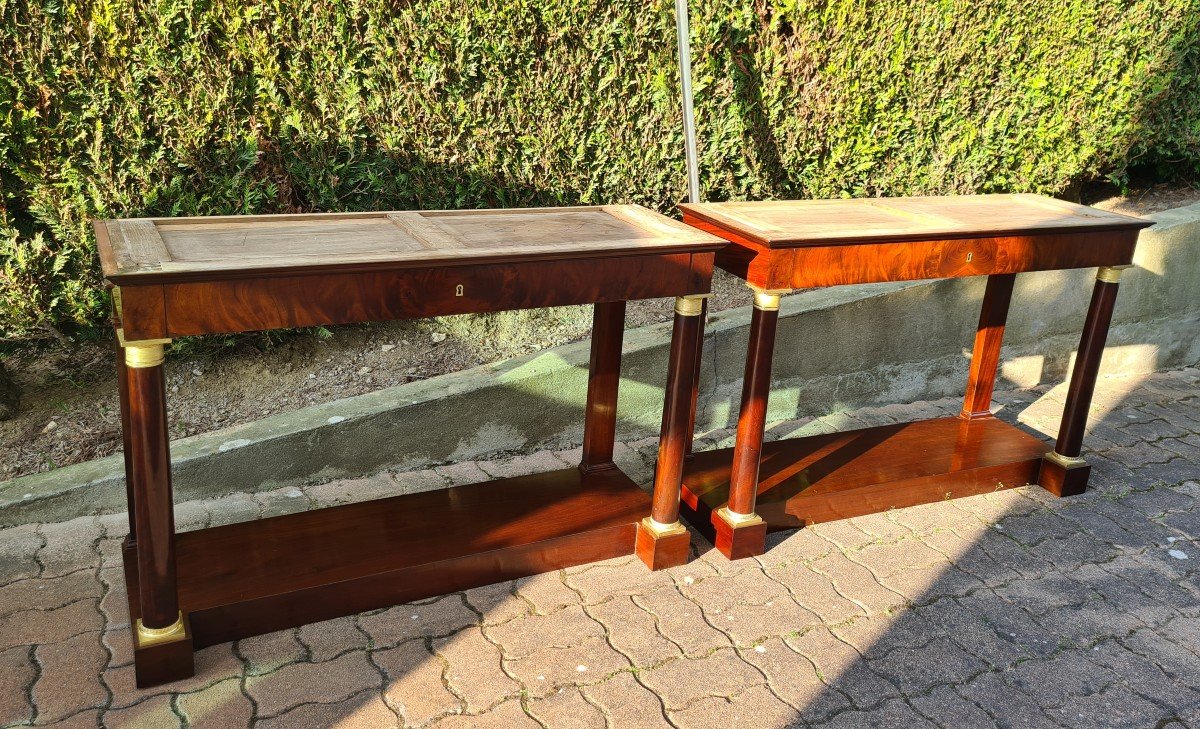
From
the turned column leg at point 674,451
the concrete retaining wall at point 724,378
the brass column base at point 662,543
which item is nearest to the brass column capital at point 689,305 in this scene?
the turned column leg at point 674,451

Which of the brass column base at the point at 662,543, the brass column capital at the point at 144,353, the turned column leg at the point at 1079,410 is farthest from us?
the turned column leg at the point at 1079,410

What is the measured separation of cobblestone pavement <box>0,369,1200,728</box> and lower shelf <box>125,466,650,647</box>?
0.07 m

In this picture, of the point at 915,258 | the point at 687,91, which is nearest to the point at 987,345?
the point at 915,258

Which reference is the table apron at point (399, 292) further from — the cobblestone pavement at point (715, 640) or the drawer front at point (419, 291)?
the cobblestone pavement at point (715, 640)

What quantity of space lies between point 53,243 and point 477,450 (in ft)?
5.82

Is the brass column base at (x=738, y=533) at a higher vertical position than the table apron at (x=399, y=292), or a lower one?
lower

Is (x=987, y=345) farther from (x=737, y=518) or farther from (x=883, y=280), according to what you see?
(x=737, y=518)

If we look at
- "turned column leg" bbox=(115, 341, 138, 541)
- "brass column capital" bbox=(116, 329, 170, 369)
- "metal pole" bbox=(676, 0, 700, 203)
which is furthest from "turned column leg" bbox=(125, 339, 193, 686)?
"metal pole" bbox=(676, 0, 700, 203)

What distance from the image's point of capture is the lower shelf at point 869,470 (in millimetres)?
3490

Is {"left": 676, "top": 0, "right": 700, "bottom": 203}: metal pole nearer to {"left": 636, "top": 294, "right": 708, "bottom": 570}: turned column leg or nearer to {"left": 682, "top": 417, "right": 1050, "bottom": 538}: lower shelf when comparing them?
{"left": 682, "top": 417, "right": 1050, "bottom": 538}: lower shelf

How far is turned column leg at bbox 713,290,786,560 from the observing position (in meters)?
3.05

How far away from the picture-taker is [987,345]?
420 cm

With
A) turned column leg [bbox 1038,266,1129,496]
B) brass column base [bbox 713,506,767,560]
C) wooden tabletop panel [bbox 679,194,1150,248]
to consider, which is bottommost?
brass column base [bbox 713,506,767,560]

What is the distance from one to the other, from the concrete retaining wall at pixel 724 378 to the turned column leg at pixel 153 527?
98 cm
